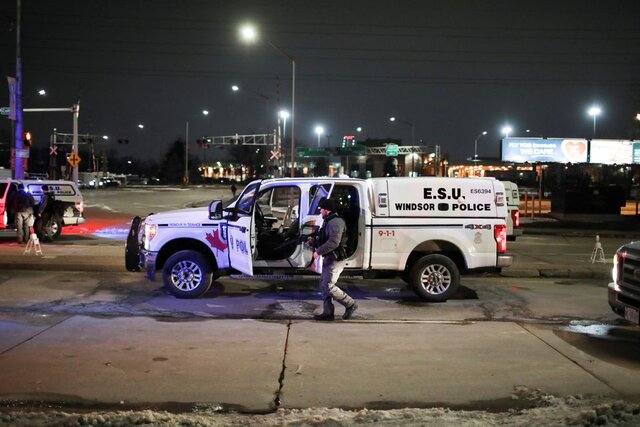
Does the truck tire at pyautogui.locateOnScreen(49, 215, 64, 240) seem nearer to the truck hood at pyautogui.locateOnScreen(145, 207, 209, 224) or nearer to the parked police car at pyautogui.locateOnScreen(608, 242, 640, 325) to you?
the truck hood at pyautogui.locateOnScreen(145, 207, 209, 224)

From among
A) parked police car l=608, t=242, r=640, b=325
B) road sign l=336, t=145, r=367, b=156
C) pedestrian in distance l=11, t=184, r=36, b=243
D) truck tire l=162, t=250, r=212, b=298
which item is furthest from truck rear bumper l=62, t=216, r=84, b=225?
road sign l=336, t=145, r=367, b=156

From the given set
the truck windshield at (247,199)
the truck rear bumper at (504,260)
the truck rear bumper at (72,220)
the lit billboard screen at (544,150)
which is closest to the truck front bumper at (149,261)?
the truck windshield at (247,199)

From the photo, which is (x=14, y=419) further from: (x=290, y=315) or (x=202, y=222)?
(x=202, y=222)

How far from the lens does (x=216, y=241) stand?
9.88m

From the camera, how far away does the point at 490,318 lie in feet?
29.7

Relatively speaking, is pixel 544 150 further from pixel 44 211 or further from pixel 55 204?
pixel 44 211

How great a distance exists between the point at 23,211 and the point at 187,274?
8758mm

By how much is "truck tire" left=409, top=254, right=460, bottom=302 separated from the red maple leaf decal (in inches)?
119

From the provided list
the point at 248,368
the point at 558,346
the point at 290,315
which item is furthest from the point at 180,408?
the point at 558,346

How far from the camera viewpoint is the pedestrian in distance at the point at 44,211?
1798cm

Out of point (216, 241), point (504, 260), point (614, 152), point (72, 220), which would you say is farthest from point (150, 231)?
point (614, 152)

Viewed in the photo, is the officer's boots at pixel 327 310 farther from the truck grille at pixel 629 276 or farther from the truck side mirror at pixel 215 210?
the truck grille at pixel 629 276

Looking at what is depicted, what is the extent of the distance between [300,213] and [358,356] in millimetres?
3472

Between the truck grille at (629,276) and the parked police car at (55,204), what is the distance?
15.9 m
